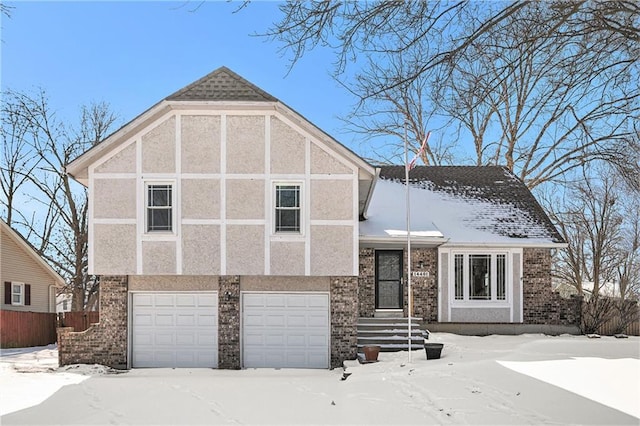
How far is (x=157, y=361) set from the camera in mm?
15797

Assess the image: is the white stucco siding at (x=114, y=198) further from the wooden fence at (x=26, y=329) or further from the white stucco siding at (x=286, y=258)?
the wooden fence at (x=26, y=329)

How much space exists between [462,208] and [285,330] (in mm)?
8229

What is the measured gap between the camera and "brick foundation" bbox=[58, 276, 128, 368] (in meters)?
15.5

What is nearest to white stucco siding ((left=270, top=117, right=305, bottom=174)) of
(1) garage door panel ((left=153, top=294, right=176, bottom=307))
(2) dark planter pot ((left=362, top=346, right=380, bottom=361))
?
(1) garage door panel ((left=153, top=294, right=176, bottom=307))

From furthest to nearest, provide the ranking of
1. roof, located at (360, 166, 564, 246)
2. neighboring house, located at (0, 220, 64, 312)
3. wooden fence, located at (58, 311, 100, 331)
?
neighboring house, located at (0, 220, 64, 312)
wooden fence, located at (58, 311, 100, 331)
roof, located at (360, 166, 564, 246)

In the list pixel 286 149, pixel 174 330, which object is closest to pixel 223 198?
pixel 286 149

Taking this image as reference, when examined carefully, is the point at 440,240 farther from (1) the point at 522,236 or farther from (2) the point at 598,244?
(2) the point at 598,244

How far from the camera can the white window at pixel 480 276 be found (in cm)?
1889

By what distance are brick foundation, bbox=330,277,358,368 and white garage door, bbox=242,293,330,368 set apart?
0.83 ft

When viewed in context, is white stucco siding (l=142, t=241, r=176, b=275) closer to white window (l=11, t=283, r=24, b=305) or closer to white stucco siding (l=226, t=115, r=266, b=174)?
white stucco siding (l=226, t=115, r=266, b=174)

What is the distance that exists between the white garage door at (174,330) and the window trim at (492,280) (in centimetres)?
774

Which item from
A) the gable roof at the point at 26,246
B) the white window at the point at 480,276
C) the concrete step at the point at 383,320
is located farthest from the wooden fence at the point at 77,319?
the white window at the point at 480,276

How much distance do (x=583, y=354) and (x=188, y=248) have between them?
1021 centimetres

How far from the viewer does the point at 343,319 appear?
1580cm
